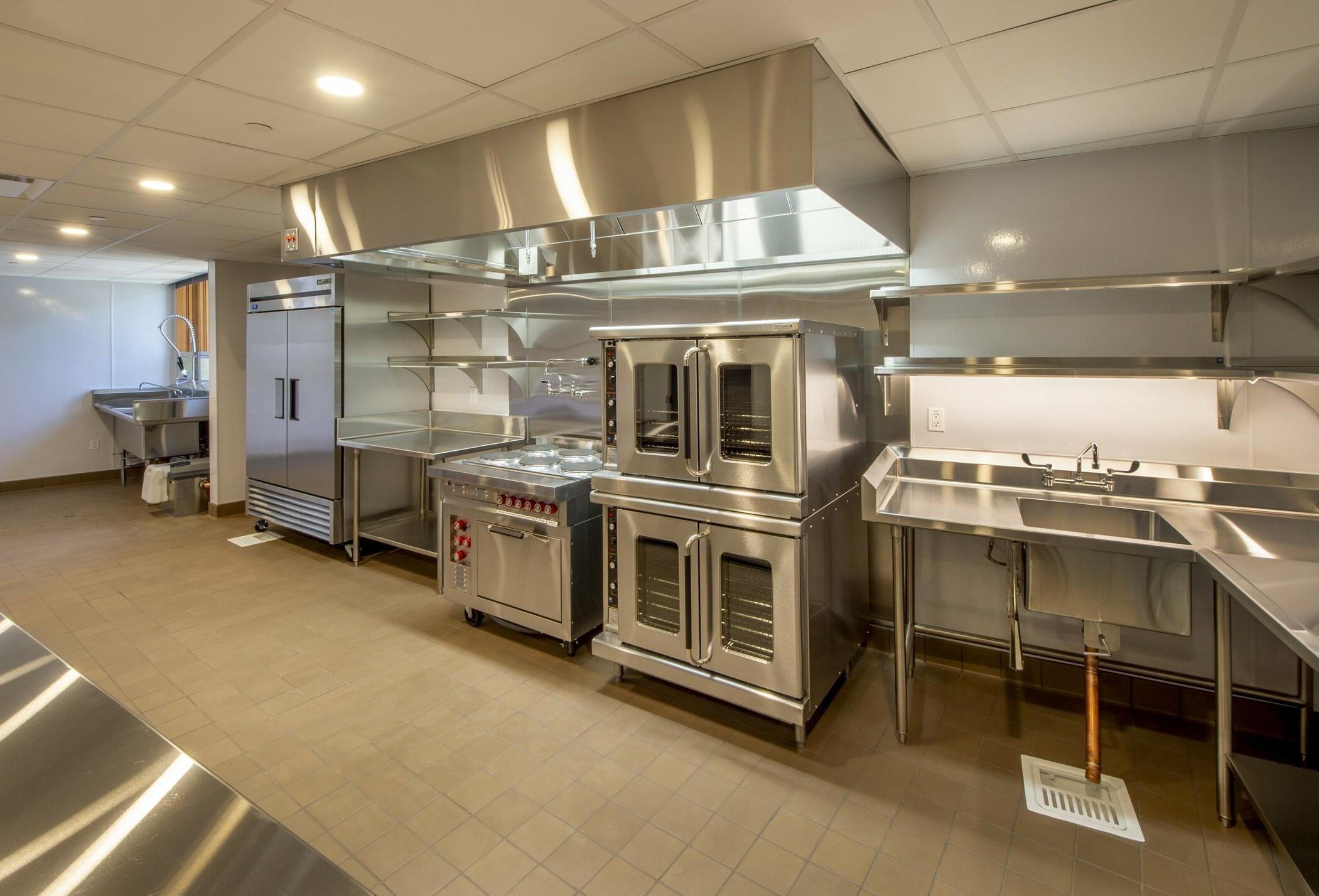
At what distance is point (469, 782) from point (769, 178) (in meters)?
2.30

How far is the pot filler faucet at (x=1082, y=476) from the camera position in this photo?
2.56 metres

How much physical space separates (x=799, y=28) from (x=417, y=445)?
353 centimetres

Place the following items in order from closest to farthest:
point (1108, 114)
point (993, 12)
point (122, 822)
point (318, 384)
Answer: point (122, 822)
point (993, 12)
point (1108, 114)
point (318, 384)

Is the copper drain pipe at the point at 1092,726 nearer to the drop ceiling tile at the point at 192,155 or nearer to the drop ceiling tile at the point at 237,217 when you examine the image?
the drop ceiling tile at the point at 192,155

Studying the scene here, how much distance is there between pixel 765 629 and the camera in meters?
2.64

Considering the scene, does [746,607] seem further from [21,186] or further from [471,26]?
[21,186]

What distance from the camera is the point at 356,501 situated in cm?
464

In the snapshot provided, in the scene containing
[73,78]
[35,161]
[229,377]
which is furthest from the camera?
[229,377]

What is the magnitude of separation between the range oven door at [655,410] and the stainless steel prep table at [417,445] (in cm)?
162

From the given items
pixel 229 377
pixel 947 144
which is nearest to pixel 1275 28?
pixel 947 144

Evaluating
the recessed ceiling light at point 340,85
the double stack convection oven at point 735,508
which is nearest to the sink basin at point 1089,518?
the double stack convection oven at point 735,508

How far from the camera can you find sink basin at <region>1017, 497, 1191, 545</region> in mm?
2410

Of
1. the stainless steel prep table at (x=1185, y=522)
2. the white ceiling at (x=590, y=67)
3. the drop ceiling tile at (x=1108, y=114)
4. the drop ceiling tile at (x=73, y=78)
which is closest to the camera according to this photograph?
the stainless steel prep table at (x=1185, y=522)

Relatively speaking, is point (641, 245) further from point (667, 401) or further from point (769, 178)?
point (769, 178)
